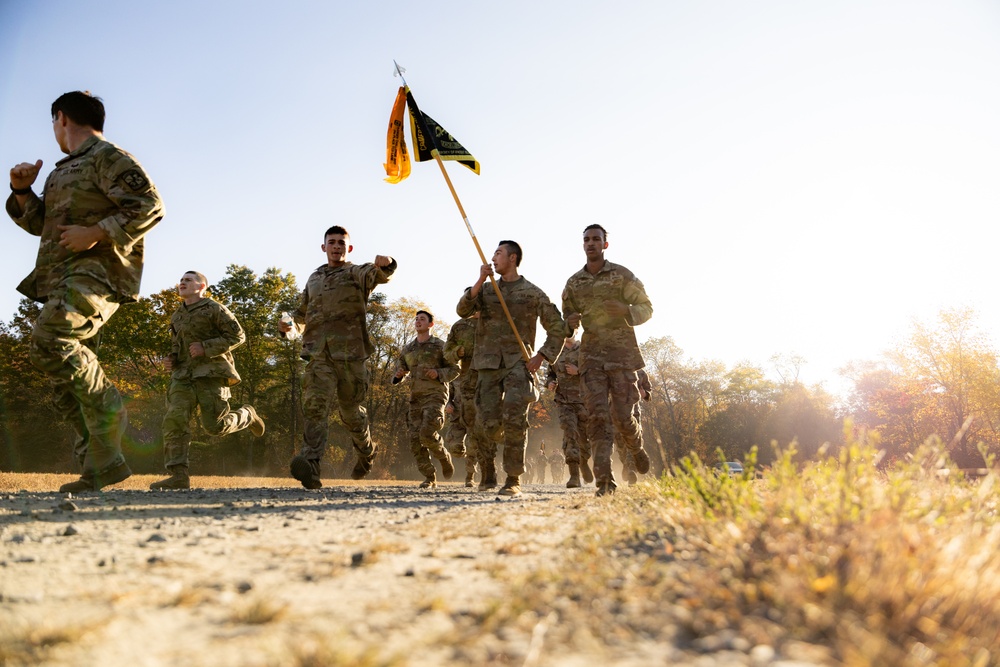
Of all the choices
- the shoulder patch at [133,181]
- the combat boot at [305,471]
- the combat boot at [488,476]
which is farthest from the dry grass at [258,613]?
the combat boot at [488,476]

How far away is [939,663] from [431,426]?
30.7ft

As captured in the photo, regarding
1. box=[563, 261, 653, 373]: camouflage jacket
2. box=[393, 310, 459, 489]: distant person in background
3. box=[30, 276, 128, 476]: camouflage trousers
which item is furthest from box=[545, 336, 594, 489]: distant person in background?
box=[30, 276, 128, 476]: camouflage trousers

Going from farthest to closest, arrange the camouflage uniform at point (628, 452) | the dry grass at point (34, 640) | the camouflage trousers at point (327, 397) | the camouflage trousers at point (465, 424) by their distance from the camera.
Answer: the camouflage trousers at point (465, 424) < the camouflage uniform at point (628, 452) < the camouflage trousers at point (327, 397) < the dry grass at point (34, 640)

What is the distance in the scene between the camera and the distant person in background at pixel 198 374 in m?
7.48

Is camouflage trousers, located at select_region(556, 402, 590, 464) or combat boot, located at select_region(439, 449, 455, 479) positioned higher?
camouflage trousers, located at select_region(556, 402, 590, 464)

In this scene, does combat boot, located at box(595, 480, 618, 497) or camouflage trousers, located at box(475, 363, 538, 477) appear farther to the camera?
camouflage trousers, located at box(475, 363, 538, 477)

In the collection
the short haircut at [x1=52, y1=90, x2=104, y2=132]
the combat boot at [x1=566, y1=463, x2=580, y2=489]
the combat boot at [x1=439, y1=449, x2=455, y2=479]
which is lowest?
the combat boot at [x1=566, y1=463, x2=580, y2=489]

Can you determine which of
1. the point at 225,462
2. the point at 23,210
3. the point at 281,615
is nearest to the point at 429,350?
the point at 23,210

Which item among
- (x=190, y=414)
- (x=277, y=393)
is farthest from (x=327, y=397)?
(x=277, y=393)

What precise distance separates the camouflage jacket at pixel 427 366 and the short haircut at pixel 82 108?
663 cm

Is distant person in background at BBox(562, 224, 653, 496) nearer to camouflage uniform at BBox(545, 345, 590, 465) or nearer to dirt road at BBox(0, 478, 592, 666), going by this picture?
dirt road at BBox(0, 478, 592, 666)

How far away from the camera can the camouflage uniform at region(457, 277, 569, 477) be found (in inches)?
281

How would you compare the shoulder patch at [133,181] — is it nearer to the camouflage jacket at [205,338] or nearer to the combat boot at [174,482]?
the camouflage jacket at [205,338]

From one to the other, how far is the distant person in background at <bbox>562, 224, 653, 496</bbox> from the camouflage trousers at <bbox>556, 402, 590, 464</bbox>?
4.48 metres
